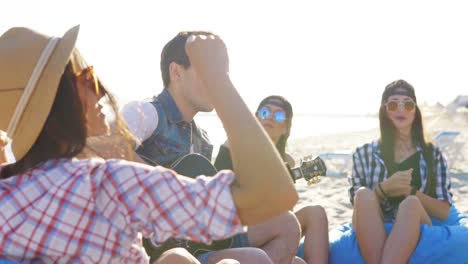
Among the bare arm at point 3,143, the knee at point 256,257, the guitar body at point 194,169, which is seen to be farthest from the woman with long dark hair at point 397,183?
the bare arm at point 3,143

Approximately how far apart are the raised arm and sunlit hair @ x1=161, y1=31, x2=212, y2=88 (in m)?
1.57

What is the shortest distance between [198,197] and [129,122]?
1505 mm

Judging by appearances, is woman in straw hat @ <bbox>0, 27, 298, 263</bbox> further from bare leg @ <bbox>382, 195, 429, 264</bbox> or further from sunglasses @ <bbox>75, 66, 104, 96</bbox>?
bare leg @ <bbox>382, 195, 429, 264</bbox>

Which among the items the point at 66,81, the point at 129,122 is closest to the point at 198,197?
the point at 66,81

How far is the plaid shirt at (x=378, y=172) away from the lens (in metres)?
4.31

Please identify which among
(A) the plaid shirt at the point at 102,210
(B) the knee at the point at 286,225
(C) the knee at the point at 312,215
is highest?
(A) the plaid shirt at the point at 102,210

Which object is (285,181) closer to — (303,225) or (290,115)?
(303,225)

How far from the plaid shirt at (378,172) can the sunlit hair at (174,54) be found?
1.84 meters

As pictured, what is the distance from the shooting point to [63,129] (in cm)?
160

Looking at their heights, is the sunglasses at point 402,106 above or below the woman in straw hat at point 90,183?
below

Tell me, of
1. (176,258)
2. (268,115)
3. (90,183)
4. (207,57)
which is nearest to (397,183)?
(268,115)

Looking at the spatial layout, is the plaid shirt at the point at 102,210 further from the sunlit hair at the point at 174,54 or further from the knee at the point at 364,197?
the knee at the point at 364,197

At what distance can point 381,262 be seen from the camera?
381 centimetres

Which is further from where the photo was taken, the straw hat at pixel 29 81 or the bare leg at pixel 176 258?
the bare leg at pixel 176 258
